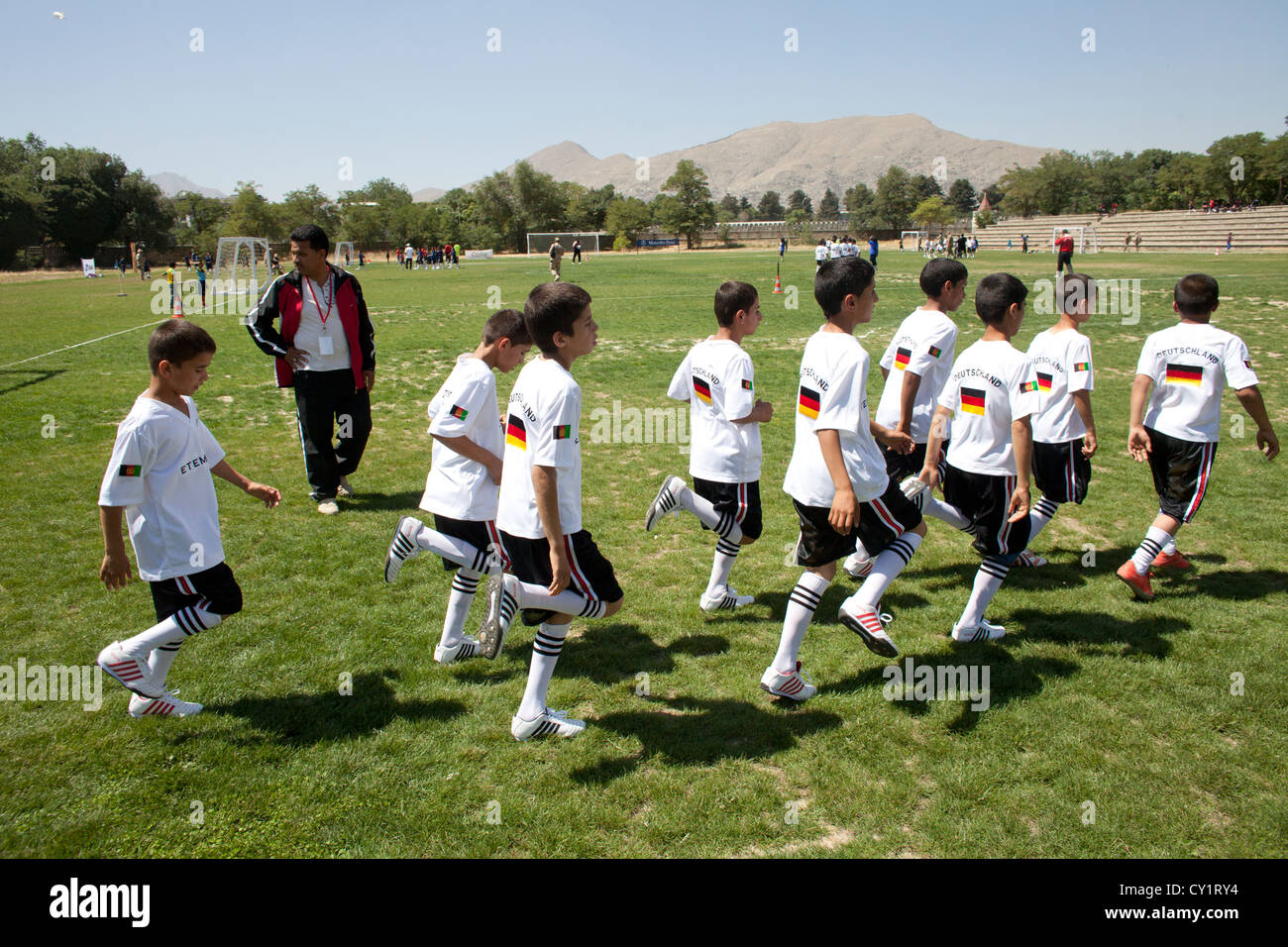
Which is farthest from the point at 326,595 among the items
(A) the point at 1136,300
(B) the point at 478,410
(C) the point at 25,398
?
(A) the point at 1136,300

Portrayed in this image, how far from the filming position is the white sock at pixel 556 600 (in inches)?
137

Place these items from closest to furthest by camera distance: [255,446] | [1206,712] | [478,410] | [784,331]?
[1206,712] → [478,410] → [255,446] → [784,331]

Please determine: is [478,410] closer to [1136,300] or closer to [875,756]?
[875,756]

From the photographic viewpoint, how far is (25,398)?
11305 millimetres

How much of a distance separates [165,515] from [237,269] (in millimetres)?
29662

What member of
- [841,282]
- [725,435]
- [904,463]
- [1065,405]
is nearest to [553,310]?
[841,282]

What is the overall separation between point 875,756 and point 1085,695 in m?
1.35

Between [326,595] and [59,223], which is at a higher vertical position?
[59,223]

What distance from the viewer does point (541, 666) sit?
3672mm

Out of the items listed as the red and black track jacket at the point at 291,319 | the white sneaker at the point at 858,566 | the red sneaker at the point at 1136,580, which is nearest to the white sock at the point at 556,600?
the white sneaker at the point at 858,566

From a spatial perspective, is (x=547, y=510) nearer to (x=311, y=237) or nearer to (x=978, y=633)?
(x=978, y=633)

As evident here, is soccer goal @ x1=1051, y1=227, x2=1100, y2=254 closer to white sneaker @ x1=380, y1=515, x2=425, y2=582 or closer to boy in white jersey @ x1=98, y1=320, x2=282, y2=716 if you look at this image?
white sneaker @ x1=380, y1=515, x2=425, y2=582

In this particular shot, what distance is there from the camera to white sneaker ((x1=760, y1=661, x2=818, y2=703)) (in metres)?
3.95

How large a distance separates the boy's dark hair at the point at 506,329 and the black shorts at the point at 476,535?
1025mm
